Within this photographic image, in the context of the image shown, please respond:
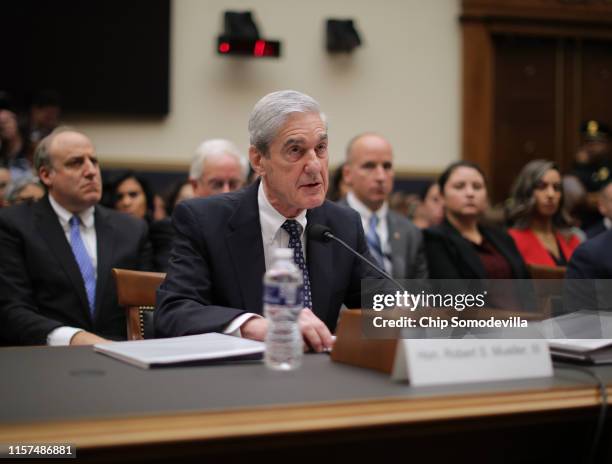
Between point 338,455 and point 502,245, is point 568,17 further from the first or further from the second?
point 338,455

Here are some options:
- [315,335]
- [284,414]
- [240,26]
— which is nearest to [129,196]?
[240,26]

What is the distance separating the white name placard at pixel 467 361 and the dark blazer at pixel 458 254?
270 centimetres

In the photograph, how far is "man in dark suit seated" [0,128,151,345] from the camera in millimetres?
2936

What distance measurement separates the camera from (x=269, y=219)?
2332mm

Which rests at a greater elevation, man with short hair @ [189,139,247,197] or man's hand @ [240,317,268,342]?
man with short hair @ [189,139,247,197]

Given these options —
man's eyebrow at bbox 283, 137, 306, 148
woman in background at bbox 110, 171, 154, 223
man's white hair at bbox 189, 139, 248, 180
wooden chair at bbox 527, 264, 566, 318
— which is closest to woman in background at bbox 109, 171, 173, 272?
woman in background at bbox 110, 171, 154, 223

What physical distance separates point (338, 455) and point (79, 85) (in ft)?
20.6

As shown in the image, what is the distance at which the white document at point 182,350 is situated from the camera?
1561 mm

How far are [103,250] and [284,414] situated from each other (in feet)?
7.34

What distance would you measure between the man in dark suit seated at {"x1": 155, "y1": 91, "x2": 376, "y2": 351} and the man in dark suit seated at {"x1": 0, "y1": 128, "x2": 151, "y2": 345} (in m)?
0.70

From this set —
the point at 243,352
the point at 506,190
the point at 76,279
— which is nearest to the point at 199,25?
the point at 506,190

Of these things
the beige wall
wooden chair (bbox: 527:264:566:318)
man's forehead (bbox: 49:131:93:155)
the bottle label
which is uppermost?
the beige wall

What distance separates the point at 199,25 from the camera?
7.43 metres

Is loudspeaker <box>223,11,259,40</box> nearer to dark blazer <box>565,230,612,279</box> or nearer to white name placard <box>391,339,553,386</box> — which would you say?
dark blazer <box>565,230,612,279</box>
